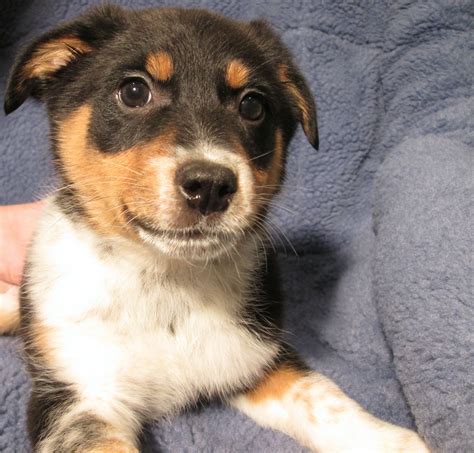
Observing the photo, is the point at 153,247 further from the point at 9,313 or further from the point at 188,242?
the point at 9,313

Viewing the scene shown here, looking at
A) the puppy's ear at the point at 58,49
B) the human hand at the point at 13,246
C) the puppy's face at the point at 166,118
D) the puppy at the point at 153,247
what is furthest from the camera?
the human hand at the point at 13,246

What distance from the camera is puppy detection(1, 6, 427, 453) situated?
200 centimetres

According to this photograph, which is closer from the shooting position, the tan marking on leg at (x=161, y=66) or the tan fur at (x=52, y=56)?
the tan marking on leg at (x=161, y=66)

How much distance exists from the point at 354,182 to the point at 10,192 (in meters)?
2.29

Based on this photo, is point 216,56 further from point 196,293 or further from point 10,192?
point 10,192

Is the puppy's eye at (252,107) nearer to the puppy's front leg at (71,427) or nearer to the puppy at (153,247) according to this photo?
the puppy at (153,247)

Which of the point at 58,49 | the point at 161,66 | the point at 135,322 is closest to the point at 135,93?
the point at 161,66

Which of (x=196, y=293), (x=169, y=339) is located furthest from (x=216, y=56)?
(x=169, y=339)

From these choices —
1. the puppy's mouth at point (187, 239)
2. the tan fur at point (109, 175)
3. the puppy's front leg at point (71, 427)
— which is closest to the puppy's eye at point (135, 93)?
the tan fur at point (109, 175)

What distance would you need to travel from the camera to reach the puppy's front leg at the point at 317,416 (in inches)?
87.8

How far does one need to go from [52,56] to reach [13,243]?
1.28 m

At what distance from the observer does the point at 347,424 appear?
229 cm

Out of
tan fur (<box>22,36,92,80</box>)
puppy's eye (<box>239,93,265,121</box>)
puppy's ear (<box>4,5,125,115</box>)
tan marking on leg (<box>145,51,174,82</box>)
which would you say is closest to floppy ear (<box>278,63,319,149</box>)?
puppy's eye (<box>239,93,265,121</box>)

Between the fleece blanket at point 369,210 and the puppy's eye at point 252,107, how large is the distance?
49cm
